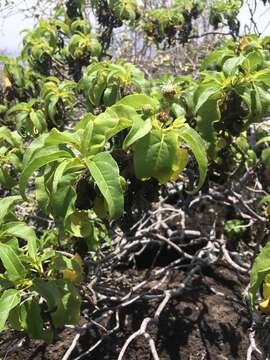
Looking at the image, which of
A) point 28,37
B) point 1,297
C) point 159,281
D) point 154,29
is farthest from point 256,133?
point 1,297

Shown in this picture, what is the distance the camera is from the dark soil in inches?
102

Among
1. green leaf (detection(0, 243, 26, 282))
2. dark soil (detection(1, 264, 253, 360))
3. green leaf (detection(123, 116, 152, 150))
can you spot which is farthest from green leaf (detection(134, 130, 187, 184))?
dark soil (detection(1, 264, 253, 360))

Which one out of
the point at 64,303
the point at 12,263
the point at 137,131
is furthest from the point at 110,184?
the point at 64,303

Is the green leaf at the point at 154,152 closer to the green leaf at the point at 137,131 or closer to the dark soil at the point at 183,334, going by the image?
the green leaf at the point at 137,131

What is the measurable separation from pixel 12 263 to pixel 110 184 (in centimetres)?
47

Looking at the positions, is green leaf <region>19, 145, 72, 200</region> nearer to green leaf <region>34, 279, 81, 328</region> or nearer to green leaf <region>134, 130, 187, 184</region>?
green leaf <region>134, 130, 187, 184</region>

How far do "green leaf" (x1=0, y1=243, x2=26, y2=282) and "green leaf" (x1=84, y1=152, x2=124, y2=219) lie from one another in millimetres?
436

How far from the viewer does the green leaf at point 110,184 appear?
4.10 ft

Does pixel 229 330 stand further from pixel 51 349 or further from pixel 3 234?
pixel 3 234

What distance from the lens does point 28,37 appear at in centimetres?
347

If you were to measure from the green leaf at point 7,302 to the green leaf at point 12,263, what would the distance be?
0.04 m

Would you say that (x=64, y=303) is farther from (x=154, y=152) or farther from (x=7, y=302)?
(x=154, y=152)

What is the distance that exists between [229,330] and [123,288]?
70 cm

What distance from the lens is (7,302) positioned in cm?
148
